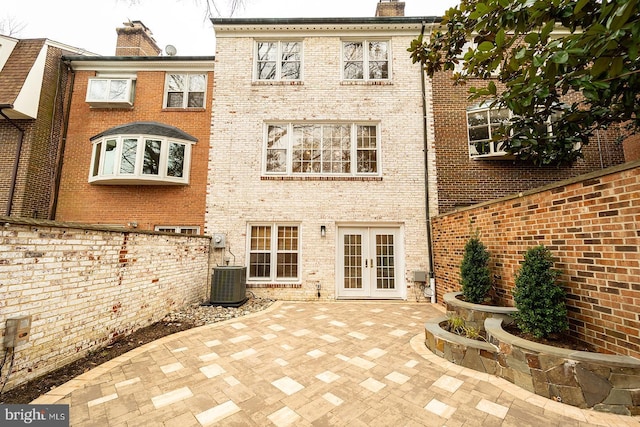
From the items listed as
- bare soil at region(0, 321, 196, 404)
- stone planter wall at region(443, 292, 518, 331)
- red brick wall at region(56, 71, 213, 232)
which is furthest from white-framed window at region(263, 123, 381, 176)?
bare soil at region(0, 321, 196, 404)

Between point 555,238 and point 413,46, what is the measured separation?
3.60 meters

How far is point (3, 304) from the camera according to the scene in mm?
2572

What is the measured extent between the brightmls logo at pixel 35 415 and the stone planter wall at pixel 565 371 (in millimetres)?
4340

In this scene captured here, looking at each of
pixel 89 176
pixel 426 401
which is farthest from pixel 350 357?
pixel 89 176

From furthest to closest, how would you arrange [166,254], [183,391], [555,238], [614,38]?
[166,254], [555,238], [183,391], [614,38]

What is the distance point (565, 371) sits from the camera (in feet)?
7.98

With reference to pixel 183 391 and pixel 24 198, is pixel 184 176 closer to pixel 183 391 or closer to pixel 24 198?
pixel 24 198

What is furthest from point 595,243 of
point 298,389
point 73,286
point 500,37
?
point 73,286

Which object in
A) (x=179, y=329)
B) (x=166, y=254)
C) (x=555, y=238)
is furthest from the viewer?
(x=166, y=254)

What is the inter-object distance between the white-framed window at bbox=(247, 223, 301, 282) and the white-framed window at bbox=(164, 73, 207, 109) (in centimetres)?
527

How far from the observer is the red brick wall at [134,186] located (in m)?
8.15

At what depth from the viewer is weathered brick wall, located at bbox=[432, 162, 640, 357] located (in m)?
2.53

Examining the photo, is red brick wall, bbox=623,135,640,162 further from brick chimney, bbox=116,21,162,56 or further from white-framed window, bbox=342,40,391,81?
brick chimney, bbox=116,21,162,56

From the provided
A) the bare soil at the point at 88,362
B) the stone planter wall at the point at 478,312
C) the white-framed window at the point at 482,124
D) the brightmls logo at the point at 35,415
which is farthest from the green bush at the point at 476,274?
the brightmls logo at the point at 35,415
